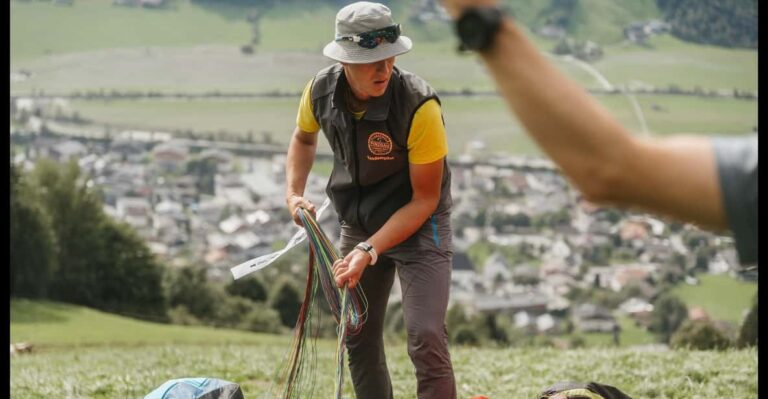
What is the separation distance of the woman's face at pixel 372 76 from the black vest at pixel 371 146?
0.08 meters

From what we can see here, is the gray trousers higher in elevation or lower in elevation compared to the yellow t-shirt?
lower

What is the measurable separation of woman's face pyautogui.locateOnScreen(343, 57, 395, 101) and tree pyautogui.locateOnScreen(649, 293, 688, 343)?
4190cm

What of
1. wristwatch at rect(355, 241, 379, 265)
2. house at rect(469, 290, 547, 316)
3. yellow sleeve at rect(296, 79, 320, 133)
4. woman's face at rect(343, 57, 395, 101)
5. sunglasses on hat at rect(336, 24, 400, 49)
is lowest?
house at rect(469, 290, 547, 316)

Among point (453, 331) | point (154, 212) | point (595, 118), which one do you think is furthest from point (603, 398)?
point (154, 212)

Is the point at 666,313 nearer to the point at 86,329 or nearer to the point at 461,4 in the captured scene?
the point at 86,329

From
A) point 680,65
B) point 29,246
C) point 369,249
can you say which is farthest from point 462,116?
point 369,249

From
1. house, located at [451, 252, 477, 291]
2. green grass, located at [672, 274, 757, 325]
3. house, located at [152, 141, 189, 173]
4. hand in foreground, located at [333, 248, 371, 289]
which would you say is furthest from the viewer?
house, located at [152, 141, 189, 173]

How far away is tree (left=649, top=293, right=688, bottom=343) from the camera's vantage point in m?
46.2

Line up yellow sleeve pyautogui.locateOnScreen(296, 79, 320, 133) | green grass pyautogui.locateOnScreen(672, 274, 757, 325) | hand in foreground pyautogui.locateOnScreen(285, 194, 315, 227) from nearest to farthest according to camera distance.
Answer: hand in foreground pyautogui.locateOnScreen(285, 194, 315, 227) < yellow sleeve pyautogui.locateOnScreen(296, 79, 320, 133) < green grass pyautogui.locateOnScreen(672, 274, 757, 325)

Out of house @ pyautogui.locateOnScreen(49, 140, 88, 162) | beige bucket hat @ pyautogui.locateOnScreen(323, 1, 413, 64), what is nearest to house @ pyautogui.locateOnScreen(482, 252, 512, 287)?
house @ pyautogui.locateOnScreen(49, 140, 88, 162)

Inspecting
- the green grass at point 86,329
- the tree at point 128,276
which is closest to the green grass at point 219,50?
the tree at point 128,276

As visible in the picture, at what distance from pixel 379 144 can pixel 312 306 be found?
0.85 metres

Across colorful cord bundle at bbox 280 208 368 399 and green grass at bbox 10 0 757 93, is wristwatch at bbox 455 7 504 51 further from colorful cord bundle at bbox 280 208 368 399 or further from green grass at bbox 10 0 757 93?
green grass at bbox 10 0 757 93

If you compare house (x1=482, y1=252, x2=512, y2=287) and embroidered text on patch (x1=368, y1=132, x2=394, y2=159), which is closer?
embroidered text on patch (x1=368, y1=132, x2=394, y2=159)
